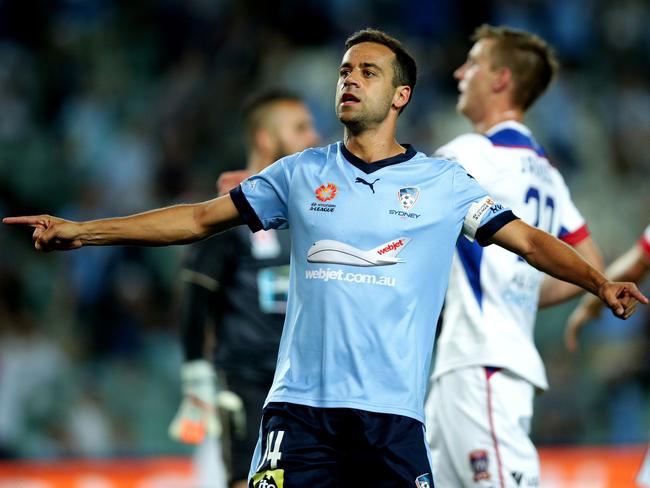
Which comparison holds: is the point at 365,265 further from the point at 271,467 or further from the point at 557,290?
the point at 557,290

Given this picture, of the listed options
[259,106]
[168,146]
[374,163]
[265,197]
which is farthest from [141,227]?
[168,146]

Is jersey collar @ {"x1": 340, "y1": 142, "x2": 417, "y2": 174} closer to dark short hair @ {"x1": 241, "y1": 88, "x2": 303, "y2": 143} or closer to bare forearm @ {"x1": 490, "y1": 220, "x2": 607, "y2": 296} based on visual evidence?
bare forearm @ {"x1": 490, "y1": 220, "x2": 607, "y2": 296}

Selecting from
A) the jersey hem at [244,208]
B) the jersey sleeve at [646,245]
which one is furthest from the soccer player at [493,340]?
the jersey hem at [244,208]

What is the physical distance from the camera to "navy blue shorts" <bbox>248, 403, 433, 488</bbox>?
4.39 meters

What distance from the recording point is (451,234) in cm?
461

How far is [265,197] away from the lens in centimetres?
466

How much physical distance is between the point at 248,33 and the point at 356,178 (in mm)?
9433

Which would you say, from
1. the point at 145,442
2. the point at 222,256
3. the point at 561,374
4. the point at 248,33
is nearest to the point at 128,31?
the point at 248,33

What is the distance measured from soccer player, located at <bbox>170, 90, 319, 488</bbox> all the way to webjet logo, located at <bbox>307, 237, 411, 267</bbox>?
2039mm

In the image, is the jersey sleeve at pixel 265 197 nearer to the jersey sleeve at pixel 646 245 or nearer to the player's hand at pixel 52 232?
the player's hand at pixel 52 232

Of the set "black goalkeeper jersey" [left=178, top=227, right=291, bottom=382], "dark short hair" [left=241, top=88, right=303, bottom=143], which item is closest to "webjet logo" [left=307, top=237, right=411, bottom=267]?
"black goalkeeper jersey" [left=178, top=227, right=291, bottom=382]

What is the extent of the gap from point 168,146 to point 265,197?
8.39m

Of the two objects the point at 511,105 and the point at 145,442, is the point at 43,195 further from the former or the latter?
the point at 511,105

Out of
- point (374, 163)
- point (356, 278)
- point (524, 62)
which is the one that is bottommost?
point (356, 278)
